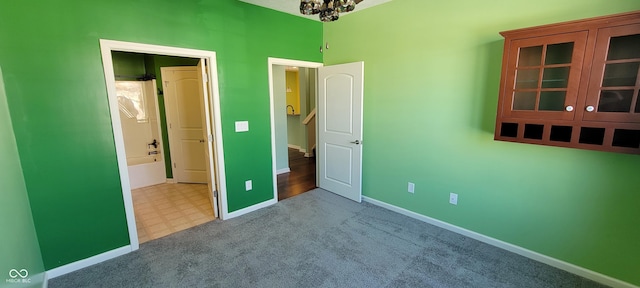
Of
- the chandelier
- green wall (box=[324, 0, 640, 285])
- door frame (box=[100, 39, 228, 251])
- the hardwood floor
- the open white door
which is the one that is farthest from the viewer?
the hardwood floor

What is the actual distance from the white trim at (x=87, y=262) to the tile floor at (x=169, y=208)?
0.77 ft

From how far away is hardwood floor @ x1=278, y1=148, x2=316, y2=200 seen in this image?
408cm

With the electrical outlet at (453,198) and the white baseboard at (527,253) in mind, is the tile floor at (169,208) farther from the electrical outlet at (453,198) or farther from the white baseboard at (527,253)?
the electrical outlet at (453,198)

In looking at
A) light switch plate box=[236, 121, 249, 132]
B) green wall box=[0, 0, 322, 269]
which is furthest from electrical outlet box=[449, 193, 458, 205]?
green wall box=[0, 0, 322, 269]

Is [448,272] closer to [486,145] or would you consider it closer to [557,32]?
[486,145]

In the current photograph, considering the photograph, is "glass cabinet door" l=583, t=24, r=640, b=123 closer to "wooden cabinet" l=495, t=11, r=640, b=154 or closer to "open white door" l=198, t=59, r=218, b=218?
"wooden cabinet" l=495, t=11, r=640, b=154

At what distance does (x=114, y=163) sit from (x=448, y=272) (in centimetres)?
307

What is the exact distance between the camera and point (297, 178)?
4.72 metres

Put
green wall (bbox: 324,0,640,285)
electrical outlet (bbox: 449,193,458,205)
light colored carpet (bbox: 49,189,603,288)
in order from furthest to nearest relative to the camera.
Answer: electrical outlet (bbox: 449,193,458,205) → light colored carpet (bbox: 49,189,603,288) → green wall (bbox: 324,0,640,285)

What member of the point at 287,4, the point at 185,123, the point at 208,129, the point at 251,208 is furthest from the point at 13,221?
the point at 287,4

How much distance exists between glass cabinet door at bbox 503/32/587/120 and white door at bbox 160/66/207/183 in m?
3.91

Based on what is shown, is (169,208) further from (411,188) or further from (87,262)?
(411,188)

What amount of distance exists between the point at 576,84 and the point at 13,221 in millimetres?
3775

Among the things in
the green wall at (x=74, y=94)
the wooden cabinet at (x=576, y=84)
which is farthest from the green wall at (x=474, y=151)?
the green wall at (x=74, y=94)
